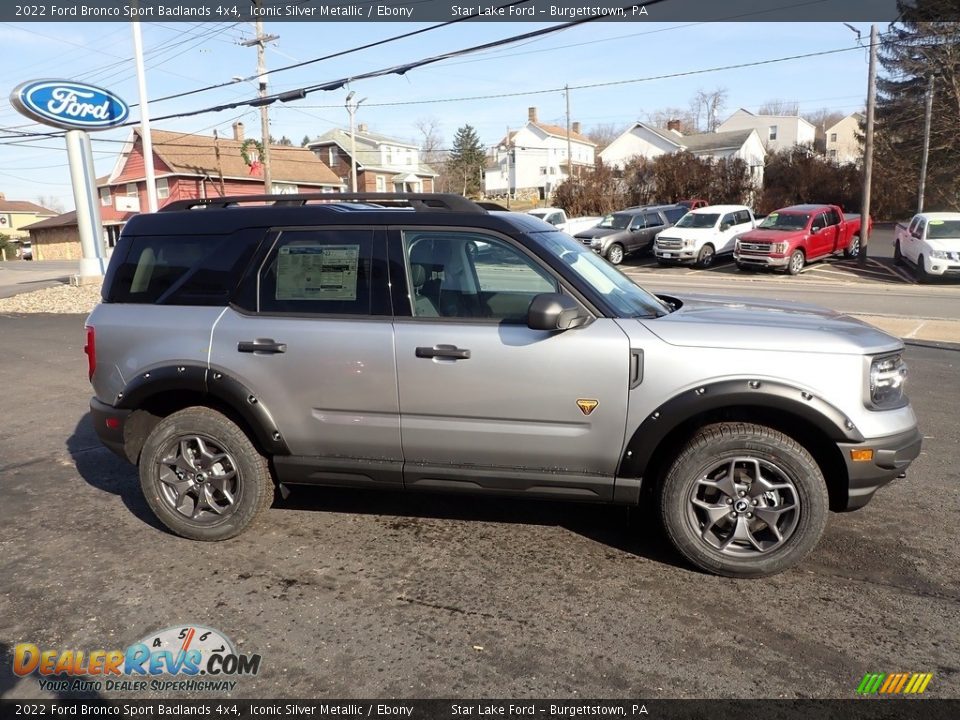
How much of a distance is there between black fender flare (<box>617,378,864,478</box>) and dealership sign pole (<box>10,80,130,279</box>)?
20269 millimetres

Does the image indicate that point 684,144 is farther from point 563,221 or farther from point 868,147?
point 868,147

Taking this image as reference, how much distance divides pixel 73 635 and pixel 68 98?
2003 centimetres

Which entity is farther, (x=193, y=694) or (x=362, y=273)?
(x=362, y=273)

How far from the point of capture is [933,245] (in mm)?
19266

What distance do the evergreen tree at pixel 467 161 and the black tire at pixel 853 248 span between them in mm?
46365

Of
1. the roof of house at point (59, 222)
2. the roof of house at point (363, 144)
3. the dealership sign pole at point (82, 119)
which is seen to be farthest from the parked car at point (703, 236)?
the roof of house at point (59, 222)

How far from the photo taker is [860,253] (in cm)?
2444

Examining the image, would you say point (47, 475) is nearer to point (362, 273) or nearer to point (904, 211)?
point (362, 273)

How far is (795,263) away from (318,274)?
21941 millimetres

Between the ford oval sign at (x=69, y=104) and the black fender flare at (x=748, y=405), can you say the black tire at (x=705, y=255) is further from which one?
the black fender flare at (x=748, y=405)

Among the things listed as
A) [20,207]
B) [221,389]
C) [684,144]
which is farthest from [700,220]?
[20,207]

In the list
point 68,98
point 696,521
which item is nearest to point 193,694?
point 696,521

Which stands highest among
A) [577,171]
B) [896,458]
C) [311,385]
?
[577,171]

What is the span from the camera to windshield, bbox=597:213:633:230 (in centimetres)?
2702
